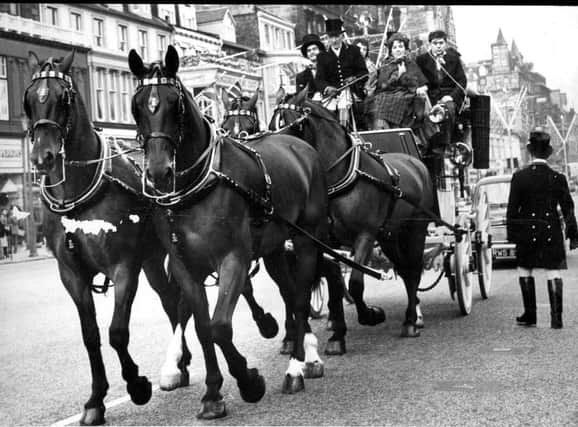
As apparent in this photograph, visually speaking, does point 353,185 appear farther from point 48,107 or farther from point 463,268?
point 48,107

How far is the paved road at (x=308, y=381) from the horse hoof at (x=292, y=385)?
6 cm

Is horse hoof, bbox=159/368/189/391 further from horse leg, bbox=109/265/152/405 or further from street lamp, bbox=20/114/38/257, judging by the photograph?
street lamp, bbox=20/114/38/257

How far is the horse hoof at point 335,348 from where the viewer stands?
6.39m

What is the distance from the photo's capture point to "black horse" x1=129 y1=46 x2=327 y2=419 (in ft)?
14.4

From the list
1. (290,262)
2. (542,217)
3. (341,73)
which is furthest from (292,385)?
(341,73)

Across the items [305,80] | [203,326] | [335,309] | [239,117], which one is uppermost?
[305,80]

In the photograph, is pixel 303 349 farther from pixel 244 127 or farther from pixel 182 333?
pixel 244 127

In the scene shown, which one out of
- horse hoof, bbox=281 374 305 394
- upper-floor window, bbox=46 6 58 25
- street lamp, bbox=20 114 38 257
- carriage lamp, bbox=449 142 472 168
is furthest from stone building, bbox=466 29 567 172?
street lamp, bbox=20 114 38 257

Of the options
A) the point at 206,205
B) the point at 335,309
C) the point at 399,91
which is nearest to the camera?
the point at 206,205

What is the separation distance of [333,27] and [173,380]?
277cm

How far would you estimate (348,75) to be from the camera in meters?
7.29

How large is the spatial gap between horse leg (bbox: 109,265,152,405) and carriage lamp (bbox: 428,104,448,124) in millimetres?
3131

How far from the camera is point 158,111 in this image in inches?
172

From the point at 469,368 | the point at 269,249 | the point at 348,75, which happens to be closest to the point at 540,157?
the point at 469,368
